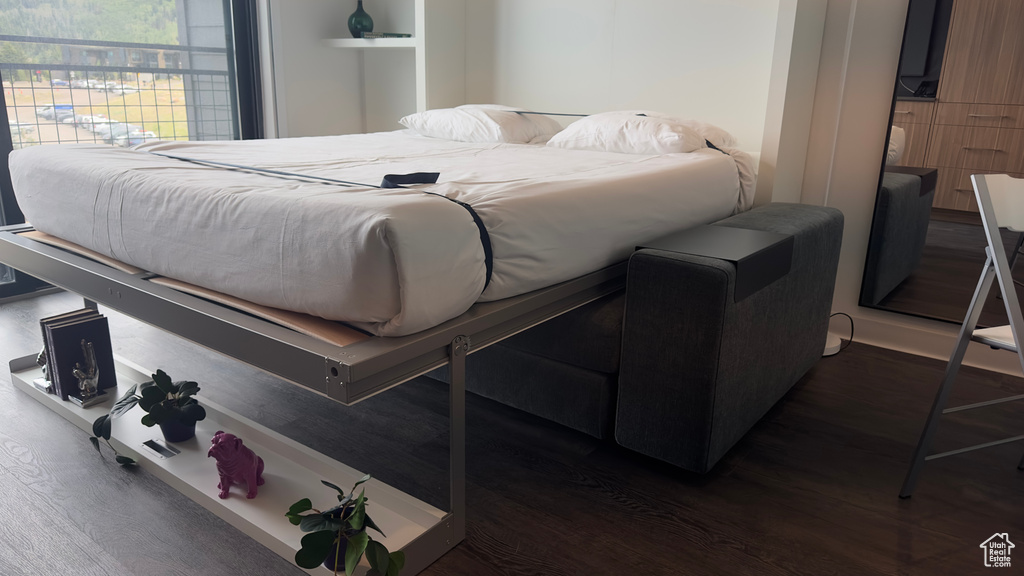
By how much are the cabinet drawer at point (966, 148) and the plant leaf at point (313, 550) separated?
2537 millimetres

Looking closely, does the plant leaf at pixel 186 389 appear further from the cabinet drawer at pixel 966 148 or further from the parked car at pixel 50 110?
the cabinet drawer at pixel 966 148

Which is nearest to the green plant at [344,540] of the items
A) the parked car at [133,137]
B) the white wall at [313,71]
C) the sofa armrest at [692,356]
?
the sofa armrest at [692,356]

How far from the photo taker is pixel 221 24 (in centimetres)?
386

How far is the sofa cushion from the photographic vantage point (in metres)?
1.84

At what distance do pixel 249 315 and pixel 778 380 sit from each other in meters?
1.53

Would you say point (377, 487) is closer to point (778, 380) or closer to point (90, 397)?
point (90, 397)

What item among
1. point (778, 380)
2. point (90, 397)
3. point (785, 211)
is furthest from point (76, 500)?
point (785, 211)

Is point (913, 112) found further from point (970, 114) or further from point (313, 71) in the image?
point (313, 71)

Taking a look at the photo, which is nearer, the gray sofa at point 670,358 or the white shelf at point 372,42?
the gray sofa at point 670,358

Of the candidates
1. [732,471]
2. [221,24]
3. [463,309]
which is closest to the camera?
[463,309]

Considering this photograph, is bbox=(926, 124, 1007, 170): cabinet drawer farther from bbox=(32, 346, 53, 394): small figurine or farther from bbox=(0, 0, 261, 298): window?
bbox=(0, 0, 261, 298): window

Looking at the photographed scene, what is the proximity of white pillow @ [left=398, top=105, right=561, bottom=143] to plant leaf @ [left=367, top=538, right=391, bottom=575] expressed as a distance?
2178 mm

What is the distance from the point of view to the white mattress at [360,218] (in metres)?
1.28

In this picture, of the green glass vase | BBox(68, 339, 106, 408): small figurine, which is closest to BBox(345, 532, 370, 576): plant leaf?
BBox(68, 339, 106, 408): small figurine
